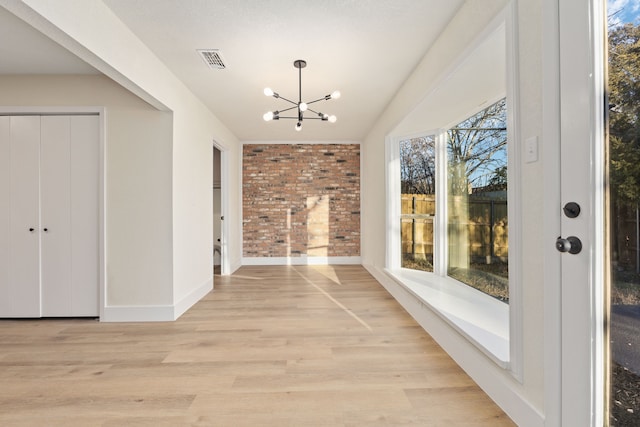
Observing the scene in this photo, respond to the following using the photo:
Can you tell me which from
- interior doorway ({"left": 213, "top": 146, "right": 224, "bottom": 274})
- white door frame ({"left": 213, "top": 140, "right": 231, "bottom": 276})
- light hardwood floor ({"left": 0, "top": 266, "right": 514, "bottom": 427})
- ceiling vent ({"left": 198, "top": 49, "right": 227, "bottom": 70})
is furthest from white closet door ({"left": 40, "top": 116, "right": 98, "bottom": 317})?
interior doorway ({"left": 213, "top": 146, "right": 224, "bottom": 274})

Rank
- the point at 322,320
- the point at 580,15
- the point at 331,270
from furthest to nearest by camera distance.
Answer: the point at 331,270, the point at 322,320, the point at 580,15

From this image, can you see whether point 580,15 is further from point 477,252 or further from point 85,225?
point 85,225

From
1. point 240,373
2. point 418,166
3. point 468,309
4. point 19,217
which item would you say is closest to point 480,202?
point 418,166

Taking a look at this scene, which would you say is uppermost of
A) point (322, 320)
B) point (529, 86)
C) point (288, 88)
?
point (288, 88)

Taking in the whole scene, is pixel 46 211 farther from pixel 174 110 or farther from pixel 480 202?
pixel 480 202

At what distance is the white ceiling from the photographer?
2.14 m

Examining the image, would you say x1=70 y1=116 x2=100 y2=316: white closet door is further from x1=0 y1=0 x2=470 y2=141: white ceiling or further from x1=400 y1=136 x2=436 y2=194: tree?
x1=400 y1=136 x2=436 y2=194: tree

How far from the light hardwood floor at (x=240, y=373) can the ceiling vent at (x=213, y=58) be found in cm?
247

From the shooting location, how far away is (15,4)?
1558 mm

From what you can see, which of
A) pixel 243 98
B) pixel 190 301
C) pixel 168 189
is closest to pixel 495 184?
pixel 243 98

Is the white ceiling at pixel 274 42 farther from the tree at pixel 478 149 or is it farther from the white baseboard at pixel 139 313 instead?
the white baseboard at pixel 139 313

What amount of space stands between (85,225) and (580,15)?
4.00 metres

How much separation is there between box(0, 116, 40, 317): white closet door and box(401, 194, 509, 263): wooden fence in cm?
424

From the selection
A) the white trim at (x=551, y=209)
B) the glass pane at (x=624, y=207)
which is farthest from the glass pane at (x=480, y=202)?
the glass pane at (x=624, y=207)
